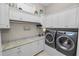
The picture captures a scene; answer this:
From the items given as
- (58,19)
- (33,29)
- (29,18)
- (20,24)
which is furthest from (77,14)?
(33,29)

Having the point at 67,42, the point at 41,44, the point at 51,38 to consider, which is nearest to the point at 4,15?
the point at 51,38

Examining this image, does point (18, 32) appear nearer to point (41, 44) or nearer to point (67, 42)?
point (41, 44)

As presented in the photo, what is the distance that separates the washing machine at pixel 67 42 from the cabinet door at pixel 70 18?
0.71 ft

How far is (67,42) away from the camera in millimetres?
1814

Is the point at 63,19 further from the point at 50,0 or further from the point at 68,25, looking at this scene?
the point at 50,0

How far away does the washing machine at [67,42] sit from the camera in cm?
155

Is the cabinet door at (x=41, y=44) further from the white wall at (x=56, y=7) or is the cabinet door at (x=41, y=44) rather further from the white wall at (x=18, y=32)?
the white wall at (x=56, y=7)

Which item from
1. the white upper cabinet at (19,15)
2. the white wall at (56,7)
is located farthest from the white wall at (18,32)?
the white wall at (56,7)

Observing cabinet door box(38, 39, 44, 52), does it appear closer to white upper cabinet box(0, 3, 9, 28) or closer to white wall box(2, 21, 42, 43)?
white wall box(2, 21, 42, 43)

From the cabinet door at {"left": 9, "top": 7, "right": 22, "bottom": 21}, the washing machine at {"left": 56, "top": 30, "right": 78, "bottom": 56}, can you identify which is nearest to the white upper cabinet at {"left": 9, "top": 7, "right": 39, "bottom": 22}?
the cabinet door at {"left": 9, "top": 7, "right": 22, "bottom": 21}

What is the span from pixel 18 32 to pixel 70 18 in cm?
193

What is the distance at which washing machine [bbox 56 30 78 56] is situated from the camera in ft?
5.08

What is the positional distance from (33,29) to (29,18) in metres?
0.91

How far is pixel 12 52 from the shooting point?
72.3 inches
